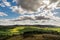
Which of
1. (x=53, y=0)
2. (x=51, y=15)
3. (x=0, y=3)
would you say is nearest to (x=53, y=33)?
(x=51, y=15)

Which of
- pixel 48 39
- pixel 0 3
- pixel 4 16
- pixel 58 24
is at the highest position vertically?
pixel 0 3

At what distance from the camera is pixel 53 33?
170 inches

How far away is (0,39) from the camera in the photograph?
13.7 ft

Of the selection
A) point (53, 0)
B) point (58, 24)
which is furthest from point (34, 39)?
point (53, 0)

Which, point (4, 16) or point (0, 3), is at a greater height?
point (0, 3)

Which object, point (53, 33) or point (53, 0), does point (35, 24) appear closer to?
point (53, 33)

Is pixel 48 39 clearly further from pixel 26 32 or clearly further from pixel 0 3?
pixel 0 3

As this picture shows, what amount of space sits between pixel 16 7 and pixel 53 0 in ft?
3.34

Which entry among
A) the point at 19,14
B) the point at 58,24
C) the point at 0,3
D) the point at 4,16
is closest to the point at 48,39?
the point at 58,24

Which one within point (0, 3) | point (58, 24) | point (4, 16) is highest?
point (0, 3)

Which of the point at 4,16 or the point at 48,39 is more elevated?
the point at 4,16

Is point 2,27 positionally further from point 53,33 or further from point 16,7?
point 53,33

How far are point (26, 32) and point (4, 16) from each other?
2.39 feet

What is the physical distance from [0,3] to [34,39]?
132 cm
